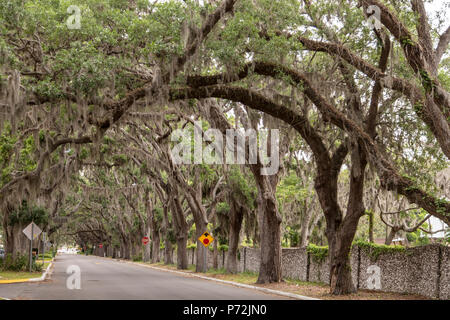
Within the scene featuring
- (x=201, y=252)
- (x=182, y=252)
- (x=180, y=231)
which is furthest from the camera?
(x=182, y=252)

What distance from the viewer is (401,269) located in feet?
58.9

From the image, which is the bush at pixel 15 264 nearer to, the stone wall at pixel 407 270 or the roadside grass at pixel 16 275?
the roadside grass at pixel 16 275

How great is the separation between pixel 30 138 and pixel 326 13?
48.5ft

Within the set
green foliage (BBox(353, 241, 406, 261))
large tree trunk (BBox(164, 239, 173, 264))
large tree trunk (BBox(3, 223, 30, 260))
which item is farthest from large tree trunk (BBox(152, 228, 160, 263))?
green foliage (BBox(353, 241, 406, 261))

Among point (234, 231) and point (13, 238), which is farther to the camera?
point (234, 231)

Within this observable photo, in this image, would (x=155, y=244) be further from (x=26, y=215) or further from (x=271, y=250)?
(x=271, y=250)

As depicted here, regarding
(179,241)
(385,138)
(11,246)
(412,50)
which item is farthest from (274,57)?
(179,241)

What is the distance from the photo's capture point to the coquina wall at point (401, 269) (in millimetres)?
15672

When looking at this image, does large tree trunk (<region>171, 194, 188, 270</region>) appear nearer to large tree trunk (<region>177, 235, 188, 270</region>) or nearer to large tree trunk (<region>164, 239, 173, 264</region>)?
large tree trunk (<region>177, 235, 188, 270</region>)

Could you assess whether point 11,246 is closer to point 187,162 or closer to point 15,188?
point 15,188

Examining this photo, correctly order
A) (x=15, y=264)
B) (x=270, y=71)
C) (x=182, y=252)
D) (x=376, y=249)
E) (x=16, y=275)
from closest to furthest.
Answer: (x=270, y=71), (x=376, y=249), (x=16, y=275), (x=15, y=264), (x=182, y=252)

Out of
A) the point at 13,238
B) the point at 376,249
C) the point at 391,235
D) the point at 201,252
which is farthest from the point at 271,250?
the point at 13,238

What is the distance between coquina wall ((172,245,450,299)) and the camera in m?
15.7

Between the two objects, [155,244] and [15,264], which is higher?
[15,264]
